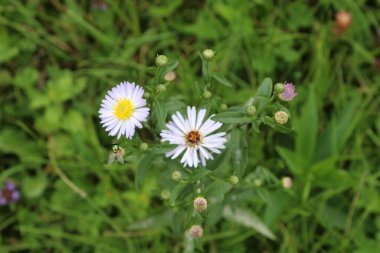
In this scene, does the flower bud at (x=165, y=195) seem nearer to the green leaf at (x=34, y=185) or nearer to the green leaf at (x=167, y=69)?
the green leaf at (x=167, y=69)

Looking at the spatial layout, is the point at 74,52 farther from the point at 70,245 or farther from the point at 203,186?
the point at 203,186

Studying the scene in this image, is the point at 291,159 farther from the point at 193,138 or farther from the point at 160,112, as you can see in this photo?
the point at 160,112

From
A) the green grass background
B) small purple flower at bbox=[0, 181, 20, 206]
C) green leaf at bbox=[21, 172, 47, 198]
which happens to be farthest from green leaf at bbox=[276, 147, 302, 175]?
small purple flower at bbox=[0, 181, 20, 206]

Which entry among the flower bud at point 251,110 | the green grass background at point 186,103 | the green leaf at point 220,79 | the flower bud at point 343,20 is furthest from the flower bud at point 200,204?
the flower bud at point 343,20

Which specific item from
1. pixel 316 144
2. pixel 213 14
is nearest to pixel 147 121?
pixel 316 144

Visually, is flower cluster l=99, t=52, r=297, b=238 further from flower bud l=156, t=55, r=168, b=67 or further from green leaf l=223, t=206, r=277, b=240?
green leaf l=223, t=206, r=277, b=240

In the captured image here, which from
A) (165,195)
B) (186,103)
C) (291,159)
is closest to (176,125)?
(165,195)

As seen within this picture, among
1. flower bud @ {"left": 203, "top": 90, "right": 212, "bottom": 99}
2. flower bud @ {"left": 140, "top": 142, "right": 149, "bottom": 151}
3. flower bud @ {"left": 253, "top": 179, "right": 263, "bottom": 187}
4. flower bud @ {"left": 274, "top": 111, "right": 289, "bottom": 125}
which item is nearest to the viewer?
flower bud @ {"left": 274, "top": 111, "right": 289, "bottom": 125}
